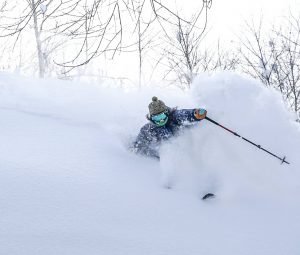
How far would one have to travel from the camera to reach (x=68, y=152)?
4570 millimetres

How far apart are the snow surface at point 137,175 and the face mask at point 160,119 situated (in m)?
0.31

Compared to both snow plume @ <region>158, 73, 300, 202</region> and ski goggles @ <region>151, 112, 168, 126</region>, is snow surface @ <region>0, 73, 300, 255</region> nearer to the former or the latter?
snow plume @ <region>158, 73, 300, 202</region>

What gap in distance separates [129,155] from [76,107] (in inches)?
64.5

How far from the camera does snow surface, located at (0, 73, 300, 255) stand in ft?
10.9

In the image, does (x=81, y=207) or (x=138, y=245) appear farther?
(x=81, y=207)

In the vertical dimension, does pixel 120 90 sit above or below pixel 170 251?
above

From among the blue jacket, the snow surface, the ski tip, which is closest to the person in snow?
the blue jacket

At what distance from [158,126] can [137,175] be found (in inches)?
40.2

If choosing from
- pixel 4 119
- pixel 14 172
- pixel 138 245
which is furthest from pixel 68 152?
pixel 138 245

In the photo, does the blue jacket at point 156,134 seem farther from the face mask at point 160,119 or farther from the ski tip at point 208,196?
the ski tip at point 208,196

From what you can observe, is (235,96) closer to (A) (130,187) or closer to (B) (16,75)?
(A) (130,187)

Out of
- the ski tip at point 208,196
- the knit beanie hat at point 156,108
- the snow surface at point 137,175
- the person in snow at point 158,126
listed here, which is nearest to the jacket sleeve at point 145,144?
the person in snow at point 158,126

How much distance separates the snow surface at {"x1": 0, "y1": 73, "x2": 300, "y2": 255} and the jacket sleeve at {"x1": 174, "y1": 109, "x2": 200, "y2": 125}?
9.9 inches

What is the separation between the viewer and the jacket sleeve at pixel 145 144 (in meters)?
5.39
